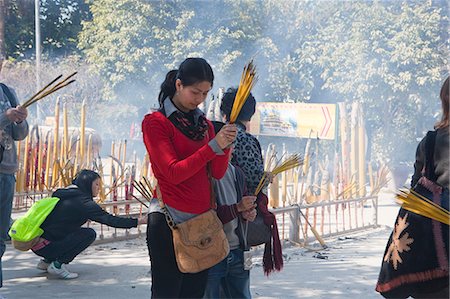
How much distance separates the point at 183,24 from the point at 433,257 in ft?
40.3

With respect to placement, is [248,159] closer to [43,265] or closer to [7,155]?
[7,155]

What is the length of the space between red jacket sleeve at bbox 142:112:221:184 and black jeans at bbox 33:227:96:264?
7.56 feet

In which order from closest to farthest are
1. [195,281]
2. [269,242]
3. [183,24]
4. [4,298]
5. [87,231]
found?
[195,281] < [269,242] < [4,298] < [87,231] < [183,24]

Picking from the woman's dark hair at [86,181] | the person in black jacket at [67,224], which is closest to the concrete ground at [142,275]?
the person in black jacket at [67,224]

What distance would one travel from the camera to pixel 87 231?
4.36m

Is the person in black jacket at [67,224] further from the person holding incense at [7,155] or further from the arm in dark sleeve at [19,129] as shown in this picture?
the arm in dark sleeve at [19,129]

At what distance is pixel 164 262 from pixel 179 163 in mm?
380

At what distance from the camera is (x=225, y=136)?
2084 mm

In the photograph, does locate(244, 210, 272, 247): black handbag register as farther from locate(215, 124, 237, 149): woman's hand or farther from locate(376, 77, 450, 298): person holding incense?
locate(215, 124, 237, 149): woman's hand

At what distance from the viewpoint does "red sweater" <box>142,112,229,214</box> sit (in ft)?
6.85

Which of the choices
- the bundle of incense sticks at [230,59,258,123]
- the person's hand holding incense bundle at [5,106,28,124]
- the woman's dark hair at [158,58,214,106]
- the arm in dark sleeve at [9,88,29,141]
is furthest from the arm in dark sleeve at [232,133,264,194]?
the arm in dark sleeve at [9,88,29,141]

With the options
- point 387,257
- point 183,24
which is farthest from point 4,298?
point 183,24

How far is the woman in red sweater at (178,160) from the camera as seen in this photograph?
7.10 feet

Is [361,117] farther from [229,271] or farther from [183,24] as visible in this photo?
[183,24]
